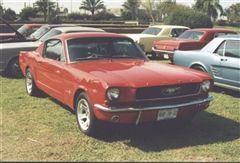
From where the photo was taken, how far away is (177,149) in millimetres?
5863

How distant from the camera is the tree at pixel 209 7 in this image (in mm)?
65438

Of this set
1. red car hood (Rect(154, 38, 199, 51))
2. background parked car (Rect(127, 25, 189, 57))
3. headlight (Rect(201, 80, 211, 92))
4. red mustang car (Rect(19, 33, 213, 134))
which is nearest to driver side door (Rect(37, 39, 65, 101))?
red mustang car (Rect(19, 33, 213, 134))

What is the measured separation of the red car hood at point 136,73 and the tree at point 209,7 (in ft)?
195

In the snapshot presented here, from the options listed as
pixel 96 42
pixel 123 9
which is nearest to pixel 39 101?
pixel 96 42

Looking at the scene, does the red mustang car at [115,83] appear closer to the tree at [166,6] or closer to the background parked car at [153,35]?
the background parked car at [153,35]

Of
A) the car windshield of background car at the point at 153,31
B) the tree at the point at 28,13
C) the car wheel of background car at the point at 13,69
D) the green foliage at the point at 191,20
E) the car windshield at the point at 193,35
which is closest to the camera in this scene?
the car wheel of background car at the point at 13,69

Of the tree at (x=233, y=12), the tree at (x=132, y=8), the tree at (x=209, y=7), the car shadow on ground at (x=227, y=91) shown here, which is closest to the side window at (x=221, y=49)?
the car shadow on ground at (x=227, y=91)

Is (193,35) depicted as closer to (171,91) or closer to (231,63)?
(231,63)

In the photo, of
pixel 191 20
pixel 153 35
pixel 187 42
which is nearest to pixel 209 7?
pixel 191 20

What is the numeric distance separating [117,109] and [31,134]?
152cm

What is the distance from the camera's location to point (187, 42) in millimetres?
15203

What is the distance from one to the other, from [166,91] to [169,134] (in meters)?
0.78

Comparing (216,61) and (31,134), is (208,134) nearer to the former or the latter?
(31,134)

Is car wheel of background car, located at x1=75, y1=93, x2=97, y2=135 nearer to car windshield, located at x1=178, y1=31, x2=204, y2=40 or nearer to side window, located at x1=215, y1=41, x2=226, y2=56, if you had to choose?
side window, located at x1=215, y1=41, x2=226, y2=56
